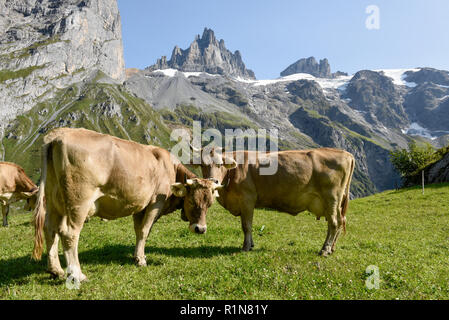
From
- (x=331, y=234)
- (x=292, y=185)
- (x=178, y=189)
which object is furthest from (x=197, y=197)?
(x=331, y=234)

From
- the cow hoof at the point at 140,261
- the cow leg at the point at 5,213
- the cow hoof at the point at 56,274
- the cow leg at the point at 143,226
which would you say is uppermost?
the cow leg at the point at 143,226

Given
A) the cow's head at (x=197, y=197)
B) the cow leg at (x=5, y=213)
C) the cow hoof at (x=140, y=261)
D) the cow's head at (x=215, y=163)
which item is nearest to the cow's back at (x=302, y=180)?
the cow's head at (x=215, y=163)

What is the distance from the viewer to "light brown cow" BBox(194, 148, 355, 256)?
9.80 metres

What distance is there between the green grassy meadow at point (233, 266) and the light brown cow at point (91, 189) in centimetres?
83

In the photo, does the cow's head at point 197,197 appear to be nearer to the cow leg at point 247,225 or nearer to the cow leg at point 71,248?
the cow leg at point 247,225

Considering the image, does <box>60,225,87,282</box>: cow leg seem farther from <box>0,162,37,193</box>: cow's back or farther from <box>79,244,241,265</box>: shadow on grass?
Result: <box>0,162,37,193</box>: cow's back

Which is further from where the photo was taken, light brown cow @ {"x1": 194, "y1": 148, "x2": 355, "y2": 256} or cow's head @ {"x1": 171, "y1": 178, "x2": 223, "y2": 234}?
light brown cow @ {"x1": 194, "y1": 148, "x2": 355, "y2": 256}

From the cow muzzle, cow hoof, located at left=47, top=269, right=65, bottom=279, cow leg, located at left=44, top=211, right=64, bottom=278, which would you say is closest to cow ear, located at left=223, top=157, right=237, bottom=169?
the cow muzzle

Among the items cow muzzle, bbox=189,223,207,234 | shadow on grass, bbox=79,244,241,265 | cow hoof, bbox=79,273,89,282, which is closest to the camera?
cow hoof, bbox=79,273,89,282

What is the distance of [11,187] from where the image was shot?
17.8m

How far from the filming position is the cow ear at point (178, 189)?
843 cm

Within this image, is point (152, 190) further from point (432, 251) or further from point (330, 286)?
point (432, 251)

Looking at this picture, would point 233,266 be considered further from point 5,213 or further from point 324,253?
point 5,213

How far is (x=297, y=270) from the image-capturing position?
7762 mm
